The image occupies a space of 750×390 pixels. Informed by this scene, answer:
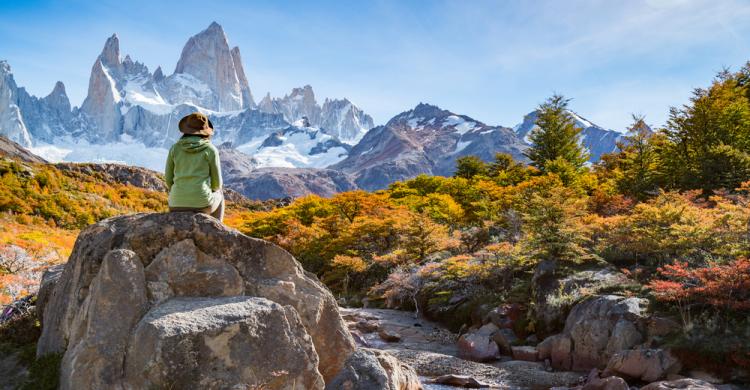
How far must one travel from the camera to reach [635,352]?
927 cm

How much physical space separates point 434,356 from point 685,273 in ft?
20.5

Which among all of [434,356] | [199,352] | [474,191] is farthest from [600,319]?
[474,191]

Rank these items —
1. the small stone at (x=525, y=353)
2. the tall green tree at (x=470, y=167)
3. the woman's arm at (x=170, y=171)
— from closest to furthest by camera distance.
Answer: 1. the woman's arm at (x=170, y=171)
2. the small stone at (x=525, y=353)
3. the tall green tree at (x=470, y=167)

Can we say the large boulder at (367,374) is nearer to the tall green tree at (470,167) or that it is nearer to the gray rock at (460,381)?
the gray rock at (460,381)

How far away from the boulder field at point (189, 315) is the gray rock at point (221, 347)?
10 millimetres

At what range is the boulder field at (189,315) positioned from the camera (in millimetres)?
4652

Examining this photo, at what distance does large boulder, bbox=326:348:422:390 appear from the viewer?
5.92 metres

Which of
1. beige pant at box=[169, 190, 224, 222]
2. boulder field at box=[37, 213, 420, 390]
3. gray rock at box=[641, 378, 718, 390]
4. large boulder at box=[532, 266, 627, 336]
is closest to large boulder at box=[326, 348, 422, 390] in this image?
boulder field at box=[37, 213, 420, 390]

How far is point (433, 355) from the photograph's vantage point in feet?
40.7

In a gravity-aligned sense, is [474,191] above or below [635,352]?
above

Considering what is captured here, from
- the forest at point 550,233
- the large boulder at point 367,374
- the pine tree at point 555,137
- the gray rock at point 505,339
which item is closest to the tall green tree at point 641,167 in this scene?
the forest at point 550,233

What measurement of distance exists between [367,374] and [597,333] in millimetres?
6992

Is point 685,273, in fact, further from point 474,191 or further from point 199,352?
point 474,191

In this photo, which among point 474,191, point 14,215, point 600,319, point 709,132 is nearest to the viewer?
point 600,319
